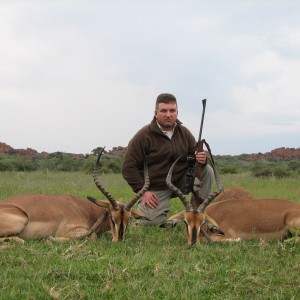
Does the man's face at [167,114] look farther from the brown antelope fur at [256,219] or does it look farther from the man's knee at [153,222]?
the brown antelope fur at [256,219]

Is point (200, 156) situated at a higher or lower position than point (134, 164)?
higher

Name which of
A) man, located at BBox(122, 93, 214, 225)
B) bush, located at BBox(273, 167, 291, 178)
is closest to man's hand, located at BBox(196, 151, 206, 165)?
man, located at BBox(122, 93, 214, 225)

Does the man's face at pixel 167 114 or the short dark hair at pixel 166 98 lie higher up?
the short dark hair at pixel 166 98

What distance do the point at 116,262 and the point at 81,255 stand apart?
1.72ft

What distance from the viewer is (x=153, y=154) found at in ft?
30.2

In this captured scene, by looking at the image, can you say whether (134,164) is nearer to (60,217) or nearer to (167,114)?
(167,114)

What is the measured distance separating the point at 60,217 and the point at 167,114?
96.5 inches

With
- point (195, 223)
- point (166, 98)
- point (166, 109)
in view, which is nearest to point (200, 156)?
point (166, 109)

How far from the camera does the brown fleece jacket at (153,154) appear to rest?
30.1 ft

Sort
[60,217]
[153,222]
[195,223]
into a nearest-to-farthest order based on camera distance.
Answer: [195,223]
[60,217]
[153,222]

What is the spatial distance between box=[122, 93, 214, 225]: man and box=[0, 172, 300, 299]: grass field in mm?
1928

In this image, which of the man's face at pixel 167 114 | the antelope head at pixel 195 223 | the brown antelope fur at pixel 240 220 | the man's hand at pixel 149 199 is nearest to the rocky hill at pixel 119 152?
the man's face at pixel 167 114

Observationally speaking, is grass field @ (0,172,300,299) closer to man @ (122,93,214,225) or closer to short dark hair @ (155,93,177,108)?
man @ (122,93,214,225)

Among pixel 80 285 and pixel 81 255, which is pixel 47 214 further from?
pixel 80 285
